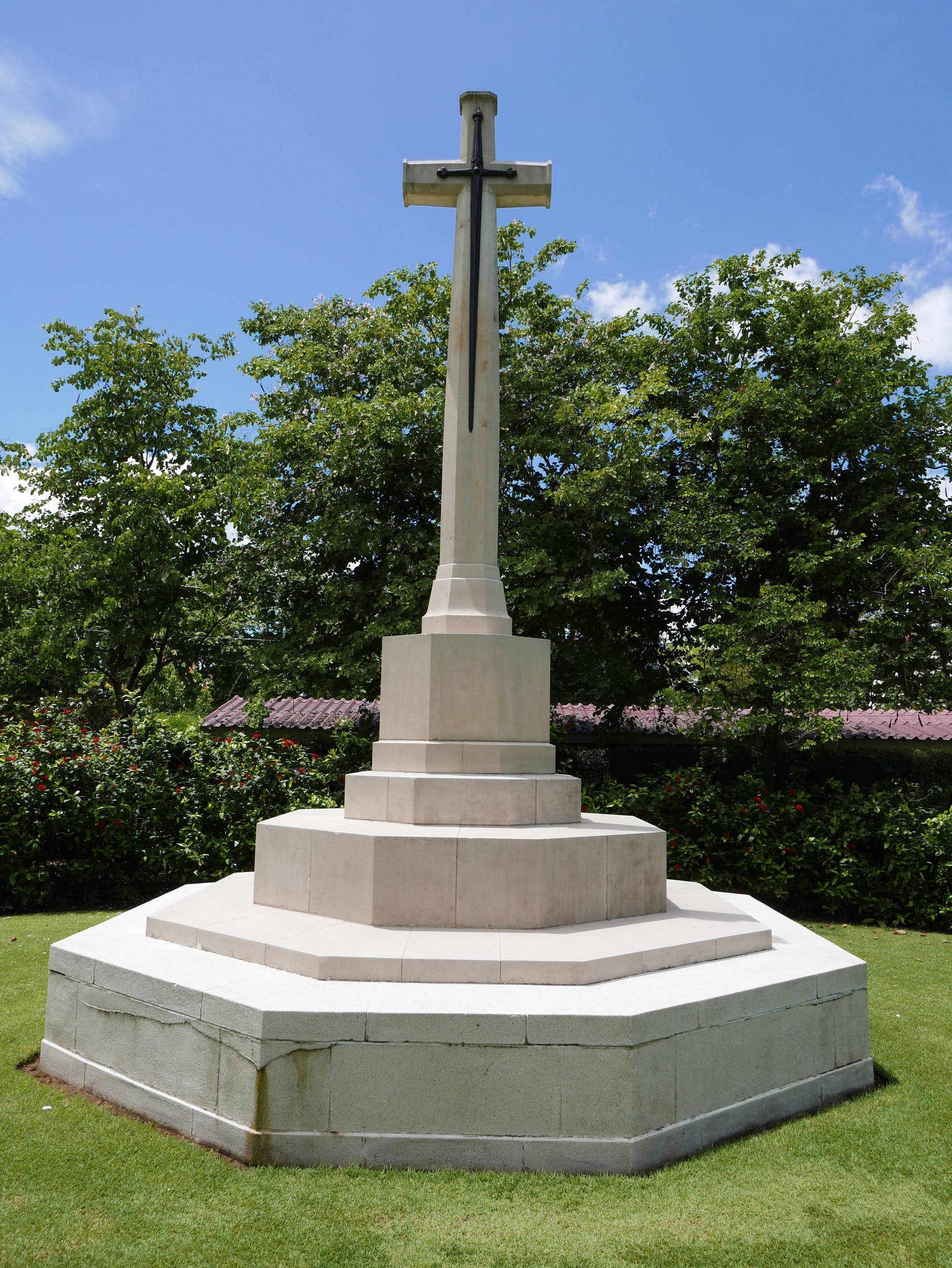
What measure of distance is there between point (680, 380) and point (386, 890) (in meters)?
11.2

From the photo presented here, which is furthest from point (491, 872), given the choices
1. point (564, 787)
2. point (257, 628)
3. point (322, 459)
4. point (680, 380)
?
point (257, 628)

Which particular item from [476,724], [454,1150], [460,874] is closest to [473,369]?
[476,724]

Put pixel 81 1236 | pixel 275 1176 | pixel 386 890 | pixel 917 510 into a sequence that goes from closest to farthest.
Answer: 1. pixel 81 1236
2. pixel 275 1176
3. pixel 386 890
4. pixel 917 510

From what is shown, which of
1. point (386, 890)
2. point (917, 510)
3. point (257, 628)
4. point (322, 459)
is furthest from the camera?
point (257, 628)

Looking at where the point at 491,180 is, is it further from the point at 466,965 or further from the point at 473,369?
the point at 466,965

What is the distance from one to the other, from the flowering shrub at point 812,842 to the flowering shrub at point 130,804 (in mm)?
4010

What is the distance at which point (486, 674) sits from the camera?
6.02m

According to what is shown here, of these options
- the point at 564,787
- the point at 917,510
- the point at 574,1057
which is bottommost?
the point at 574,1057

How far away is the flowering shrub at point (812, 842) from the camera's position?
1030 centimetres

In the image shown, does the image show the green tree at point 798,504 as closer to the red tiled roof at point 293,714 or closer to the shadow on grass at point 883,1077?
the shadow on grass at point 883,1077

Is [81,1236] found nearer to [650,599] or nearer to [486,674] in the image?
[486,674]

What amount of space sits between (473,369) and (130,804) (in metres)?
6.79

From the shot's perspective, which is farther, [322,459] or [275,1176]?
[322,459]

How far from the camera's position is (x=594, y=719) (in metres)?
16.2
